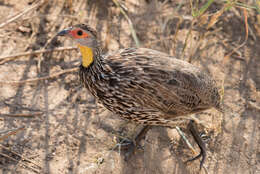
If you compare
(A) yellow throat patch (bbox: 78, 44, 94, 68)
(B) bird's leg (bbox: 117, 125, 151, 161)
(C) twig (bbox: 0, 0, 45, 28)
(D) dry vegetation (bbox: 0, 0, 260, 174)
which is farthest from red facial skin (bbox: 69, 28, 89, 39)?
(C) twig (bbox: 0, 0, 45, 28)

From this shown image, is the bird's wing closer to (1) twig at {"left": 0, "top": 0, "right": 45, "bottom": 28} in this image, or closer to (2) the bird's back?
(2) the bird's back

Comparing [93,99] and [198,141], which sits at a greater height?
[93,99]

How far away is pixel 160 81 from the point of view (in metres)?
3.48

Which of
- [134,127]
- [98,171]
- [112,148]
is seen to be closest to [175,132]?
[134,127]

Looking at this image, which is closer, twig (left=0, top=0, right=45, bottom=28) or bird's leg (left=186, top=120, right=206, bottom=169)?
bird's leg (left=186, top=120, right=206, bottom=169)

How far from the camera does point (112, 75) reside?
3.48m

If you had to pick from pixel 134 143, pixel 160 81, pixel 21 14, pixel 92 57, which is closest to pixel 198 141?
pixel 134 143

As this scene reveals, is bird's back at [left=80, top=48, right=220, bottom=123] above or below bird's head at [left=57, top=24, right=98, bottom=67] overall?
below

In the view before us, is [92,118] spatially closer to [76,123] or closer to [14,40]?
[76,123]

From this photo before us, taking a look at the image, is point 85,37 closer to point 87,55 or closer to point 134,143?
point 87,55

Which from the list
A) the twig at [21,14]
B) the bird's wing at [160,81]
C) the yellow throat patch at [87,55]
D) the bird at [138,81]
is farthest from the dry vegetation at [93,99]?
the yellow throat patch at [87,55]

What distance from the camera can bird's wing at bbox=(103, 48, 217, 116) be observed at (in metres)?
3.46

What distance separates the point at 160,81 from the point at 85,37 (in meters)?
0.93

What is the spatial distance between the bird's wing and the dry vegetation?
80cm
